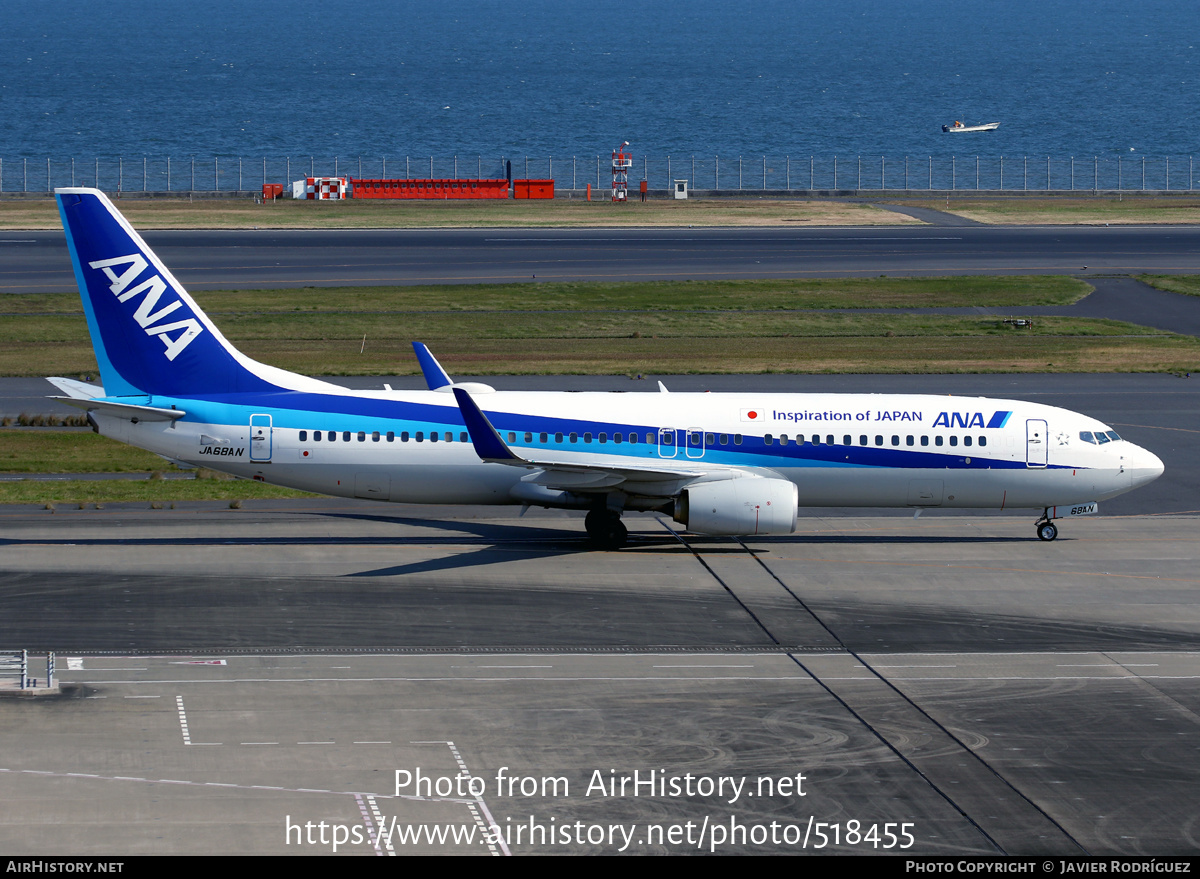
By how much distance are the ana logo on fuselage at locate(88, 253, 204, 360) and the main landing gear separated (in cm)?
1258

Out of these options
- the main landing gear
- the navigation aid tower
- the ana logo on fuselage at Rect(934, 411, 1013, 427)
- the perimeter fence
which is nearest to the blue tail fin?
the main landing gear

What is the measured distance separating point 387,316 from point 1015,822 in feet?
191

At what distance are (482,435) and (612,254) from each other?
61.1 m

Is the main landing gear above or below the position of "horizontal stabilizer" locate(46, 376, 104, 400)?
below

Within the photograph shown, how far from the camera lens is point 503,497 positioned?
40.7 metres

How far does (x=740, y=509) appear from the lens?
3862 cm

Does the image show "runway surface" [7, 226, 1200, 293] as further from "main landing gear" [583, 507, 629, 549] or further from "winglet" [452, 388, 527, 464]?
"winglet" [452, 388, 527, 464]

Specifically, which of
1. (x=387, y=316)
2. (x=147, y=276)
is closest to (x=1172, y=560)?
(x=147, y=276)

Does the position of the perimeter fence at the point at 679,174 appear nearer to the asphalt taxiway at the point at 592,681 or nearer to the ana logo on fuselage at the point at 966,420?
the ana logo on fuselage at the point at 966,420

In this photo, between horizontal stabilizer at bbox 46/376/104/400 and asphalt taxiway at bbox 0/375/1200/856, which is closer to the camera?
asphalt taxiway at bbox 0/375/1200/856

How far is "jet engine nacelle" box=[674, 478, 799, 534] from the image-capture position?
127ft

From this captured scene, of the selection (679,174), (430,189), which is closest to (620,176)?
(430,189)

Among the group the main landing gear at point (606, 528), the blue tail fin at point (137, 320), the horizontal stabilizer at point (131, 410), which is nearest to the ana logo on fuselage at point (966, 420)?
the main landing gear at point (606, 528)

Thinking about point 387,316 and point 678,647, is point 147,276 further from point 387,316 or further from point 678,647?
point 387,316
